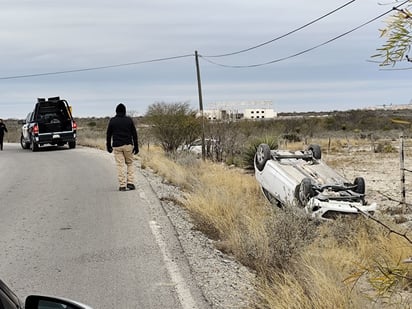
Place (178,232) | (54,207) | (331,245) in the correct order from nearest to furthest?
(331,245), (178,232), (54,207)

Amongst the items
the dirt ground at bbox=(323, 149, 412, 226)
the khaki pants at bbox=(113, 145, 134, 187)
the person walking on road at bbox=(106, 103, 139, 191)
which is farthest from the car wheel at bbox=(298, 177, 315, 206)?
the khaki pants at bbox=(113, 145, 134, 187)

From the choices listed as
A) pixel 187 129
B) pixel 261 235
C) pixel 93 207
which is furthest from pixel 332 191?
pixel 187 129

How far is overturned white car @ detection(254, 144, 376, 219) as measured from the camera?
10.2 metres

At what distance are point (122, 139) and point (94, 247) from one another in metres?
5.78

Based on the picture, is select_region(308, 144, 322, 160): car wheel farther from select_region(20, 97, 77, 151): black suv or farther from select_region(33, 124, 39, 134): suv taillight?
select_region(33, 124, 39, 134): suv taillight

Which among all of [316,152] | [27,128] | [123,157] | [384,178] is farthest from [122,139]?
[27,128]

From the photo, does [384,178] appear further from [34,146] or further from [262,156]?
[34,146]

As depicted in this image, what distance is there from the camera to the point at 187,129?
29.5 m

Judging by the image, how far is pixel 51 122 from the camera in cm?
2864

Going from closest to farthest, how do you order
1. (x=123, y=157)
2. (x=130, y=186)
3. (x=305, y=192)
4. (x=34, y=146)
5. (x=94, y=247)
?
(x=94, y=247)
(x=305, y=192)
(x=123, y=157)
(x=130, y=186)
(x=34, y=146)

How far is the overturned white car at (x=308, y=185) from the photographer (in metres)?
10.2

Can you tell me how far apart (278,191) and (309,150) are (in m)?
2.34

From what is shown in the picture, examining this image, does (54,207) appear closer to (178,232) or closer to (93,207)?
(93,207)

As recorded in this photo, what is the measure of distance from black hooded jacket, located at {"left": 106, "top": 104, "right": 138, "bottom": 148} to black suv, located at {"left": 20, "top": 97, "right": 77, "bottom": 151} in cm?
1496
